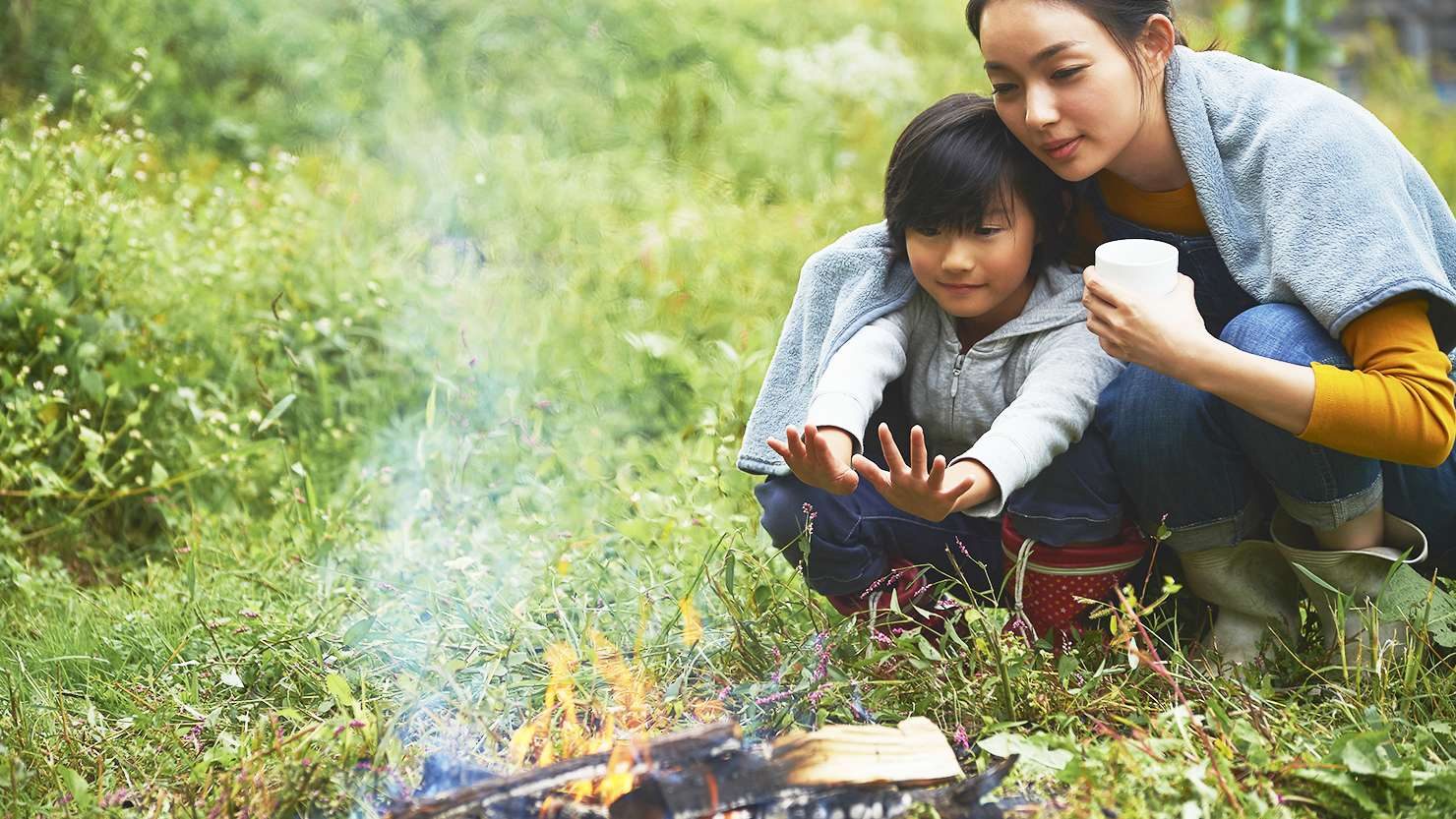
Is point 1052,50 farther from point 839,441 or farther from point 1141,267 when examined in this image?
point 839,441

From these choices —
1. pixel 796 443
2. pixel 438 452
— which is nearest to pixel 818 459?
pixel 796 443

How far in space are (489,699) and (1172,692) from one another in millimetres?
1081

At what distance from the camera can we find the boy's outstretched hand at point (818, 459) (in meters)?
2.02

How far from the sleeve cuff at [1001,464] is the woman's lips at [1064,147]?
0.47 meters

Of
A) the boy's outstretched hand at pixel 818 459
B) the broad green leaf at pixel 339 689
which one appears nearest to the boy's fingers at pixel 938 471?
the boy's outstretched hand at pixel 818 459

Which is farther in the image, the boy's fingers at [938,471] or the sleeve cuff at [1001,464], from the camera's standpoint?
the sleeve cuff at [1001,464]

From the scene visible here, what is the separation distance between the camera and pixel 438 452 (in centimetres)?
309

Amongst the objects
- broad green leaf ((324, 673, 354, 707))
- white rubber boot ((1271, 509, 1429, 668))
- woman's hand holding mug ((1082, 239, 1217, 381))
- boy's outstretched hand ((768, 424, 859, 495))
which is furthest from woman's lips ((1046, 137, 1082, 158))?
broad green leaf ((324, 673, 354, 707))

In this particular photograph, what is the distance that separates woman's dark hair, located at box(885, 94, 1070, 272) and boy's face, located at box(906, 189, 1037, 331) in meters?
0.02

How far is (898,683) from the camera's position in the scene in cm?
215

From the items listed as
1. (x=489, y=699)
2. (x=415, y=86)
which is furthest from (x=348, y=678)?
(x=415, y=86)

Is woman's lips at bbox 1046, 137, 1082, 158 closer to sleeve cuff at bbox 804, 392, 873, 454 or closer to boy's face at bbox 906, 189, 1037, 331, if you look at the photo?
boy's face at bbox 906, 189, 1037, 331

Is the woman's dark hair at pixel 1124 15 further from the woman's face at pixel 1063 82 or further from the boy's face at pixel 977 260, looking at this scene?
the boy's face at pixel 977 260

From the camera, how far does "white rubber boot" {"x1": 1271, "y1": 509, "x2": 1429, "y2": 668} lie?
2.13 metres
